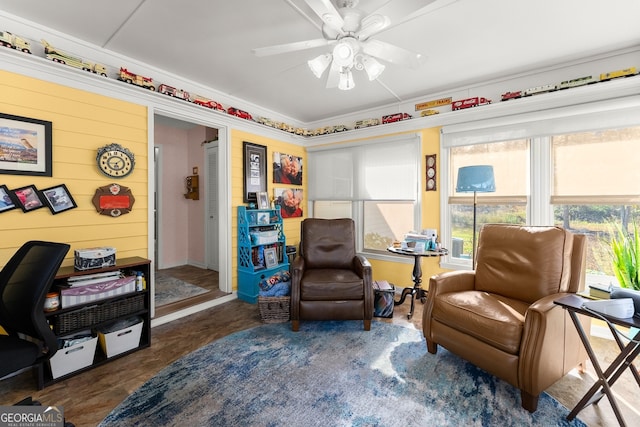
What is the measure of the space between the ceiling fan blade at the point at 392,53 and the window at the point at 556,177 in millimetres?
1791

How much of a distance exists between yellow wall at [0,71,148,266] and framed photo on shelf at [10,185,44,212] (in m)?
0.04

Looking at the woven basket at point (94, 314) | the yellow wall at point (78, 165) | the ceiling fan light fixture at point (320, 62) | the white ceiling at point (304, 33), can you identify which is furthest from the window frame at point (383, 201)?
the woven basket at point (94, 314)

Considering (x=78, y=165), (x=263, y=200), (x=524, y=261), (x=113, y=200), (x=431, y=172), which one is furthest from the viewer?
(x=263, y=200)

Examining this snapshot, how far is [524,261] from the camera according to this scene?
2.14 metres

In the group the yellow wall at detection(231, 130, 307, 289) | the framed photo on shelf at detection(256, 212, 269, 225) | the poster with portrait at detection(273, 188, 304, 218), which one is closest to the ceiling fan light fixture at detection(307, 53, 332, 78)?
the yellow wall at detection(231, 130, 307, 289)

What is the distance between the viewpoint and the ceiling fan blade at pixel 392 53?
175cm

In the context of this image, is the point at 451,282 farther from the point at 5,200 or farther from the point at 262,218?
the point at 5,200

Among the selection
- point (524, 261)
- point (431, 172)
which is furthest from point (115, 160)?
point (524, 261)

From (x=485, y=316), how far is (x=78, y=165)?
3.37 meters

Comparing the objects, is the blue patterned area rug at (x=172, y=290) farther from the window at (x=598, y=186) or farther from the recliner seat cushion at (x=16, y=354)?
the window at (x=598, y=186)

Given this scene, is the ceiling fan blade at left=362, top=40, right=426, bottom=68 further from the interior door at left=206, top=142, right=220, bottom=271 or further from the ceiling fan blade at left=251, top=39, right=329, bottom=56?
the interior door at left=206, top=142, right=220, bottom=271

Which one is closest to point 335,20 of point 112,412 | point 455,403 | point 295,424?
point 295,424

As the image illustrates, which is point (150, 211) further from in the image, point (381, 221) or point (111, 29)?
point (381, 221)

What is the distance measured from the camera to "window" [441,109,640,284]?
2.56m
